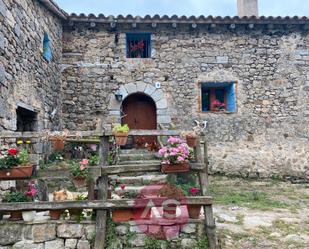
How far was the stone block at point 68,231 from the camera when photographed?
331 centimetres

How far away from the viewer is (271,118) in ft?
25.8

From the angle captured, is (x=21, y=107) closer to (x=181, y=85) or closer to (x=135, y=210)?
(x=135, y=210)

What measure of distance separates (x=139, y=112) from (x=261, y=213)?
4.36 meters

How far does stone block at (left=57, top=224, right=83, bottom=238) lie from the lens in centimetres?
331

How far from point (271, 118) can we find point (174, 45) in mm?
3315

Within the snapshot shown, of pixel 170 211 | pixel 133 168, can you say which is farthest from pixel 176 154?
pixel 170 211

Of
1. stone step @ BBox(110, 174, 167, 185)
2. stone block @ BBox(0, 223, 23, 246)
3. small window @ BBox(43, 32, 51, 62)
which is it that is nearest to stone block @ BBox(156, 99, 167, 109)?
stone step @ BBox(110, 174, 167, 185)

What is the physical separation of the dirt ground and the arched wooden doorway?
2.30m

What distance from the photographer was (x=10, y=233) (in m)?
3.29

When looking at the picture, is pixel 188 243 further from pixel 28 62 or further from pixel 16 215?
pixel 28 62

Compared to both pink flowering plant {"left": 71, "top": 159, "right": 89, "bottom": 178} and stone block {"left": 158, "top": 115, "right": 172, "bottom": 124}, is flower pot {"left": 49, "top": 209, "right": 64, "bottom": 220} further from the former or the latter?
stone block {"left": 158, "top": 115, "right": 172, "bottom": 124}

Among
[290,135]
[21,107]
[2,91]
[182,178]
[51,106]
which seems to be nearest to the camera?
[2,91]

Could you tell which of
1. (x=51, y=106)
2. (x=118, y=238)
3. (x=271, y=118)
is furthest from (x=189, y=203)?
A: (x=271, y=118)

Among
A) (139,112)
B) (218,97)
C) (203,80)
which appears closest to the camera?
(203,80)
